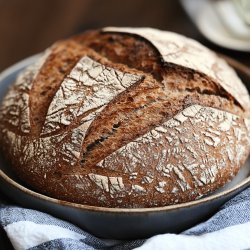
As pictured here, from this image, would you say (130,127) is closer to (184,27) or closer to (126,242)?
(126,242)

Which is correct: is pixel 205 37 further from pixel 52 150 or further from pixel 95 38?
pixel 52 150

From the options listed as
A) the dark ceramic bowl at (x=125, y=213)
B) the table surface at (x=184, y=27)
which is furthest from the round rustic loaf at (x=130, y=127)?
the table surface at (x=184, y=27)

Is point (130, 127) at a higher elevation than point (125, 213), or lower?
higher

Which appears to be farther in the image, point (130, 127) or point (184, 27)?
point (184, 27)

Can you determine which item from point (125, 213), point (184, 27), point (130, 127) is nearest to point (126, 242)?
point (125, 213)

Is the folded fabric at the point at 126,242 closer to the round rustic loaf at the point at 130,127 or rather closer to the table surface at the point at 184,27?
the round rustic loaf at the point at 130,127

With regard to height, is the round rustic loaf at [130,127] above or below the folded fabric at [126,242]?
above
